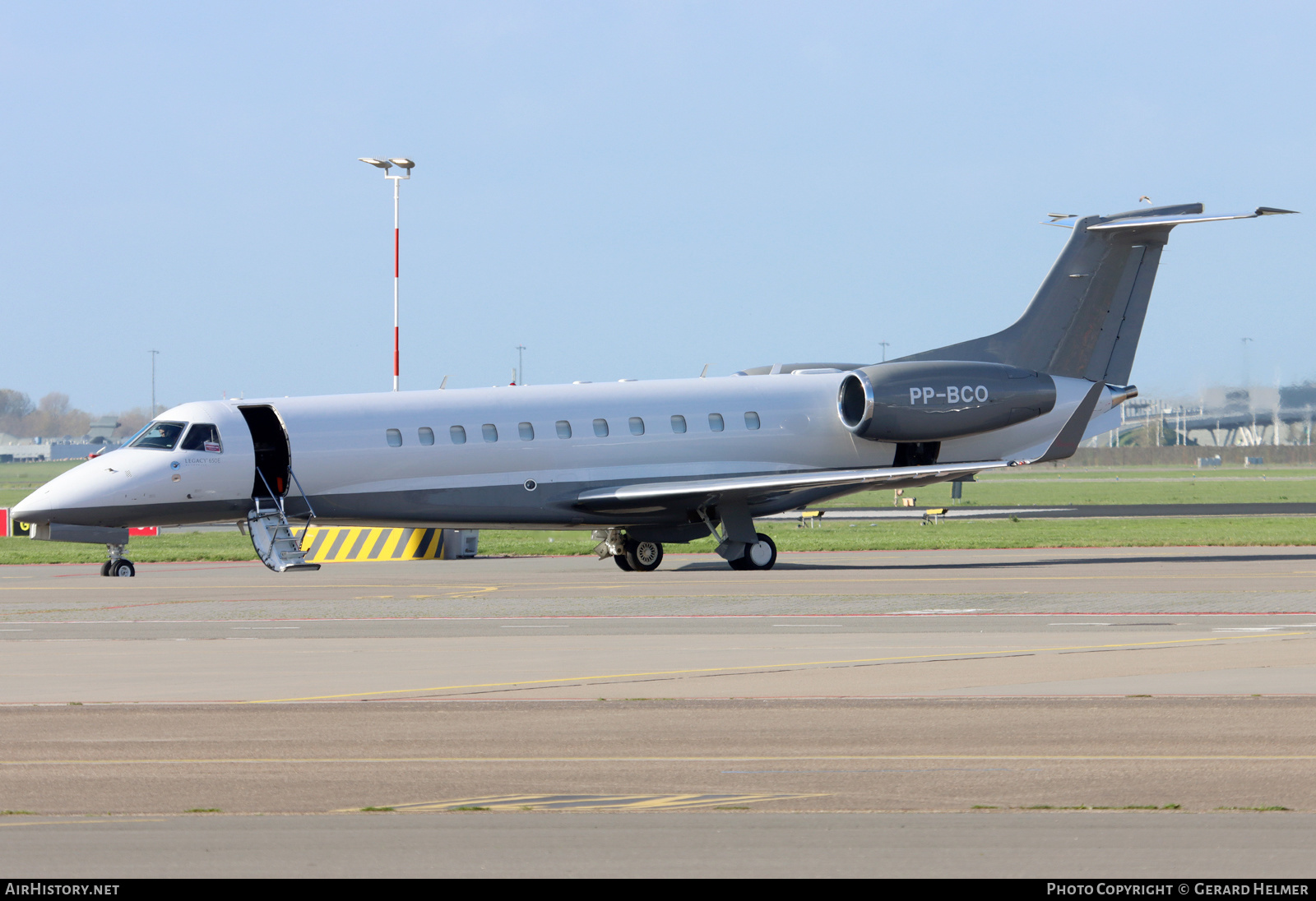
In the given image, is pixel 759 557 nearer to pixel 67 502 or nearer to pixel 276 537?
pixel 276 537

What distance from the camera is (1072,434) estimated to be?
34125mm

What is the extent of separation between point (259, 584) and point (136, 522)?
3034 millimetres

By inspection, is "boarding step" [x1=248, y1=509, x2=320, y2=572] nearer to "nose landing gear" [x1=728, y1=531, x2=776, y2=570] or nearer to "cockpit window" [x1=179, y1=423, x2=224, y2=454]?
"cockpit window" [x1=179, y1=423, x2=224, y2=454]

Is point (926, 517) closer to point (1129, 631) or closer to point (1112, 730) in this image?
point (1129, 631)

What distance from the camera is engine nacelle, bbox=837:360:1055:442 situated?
3391 centimetres

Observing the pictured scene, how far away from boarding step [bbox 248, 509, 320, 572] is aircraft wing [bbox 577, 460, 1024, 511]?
5.97 meters

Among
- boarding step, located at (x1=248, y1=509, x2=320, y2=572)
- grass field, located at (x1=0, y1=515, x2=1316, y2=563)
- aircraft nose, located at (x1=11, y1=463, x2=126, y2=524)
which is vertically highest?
aircraft nose, located at (x1=11, y1=463, x2=126, y2=524)

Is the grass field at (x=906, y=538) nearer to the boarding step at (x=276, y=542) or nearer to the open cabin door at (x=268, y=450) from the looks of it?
the open cabin door at (x=268, y=450)

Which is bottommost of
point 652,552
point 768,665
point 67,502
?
point 768,665

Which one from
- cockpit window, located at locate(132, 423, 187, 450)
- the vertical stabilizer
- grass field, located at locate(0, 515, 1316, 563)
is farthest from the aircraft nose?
the vertical stabilizer

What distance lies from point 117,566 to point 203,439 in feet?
11.3

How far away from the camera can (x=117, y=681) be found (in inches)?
574

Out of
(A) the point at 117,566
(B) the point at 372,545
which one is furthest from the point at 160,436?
(B) the point at 372,545

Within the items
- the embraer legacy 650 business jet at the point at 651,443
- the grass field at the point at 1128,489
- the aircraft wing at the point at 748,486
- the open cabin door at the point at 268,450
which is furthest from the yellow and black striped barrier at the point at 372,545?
the grass field at the point at 1128,489
